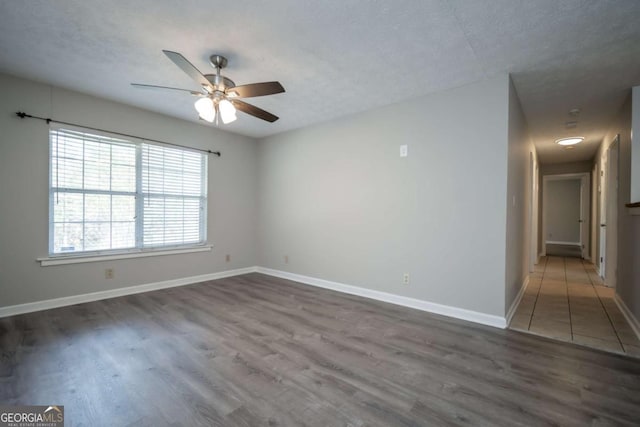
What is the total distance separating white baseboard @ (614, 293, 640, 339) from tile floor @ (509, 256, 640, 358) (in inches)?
1.6

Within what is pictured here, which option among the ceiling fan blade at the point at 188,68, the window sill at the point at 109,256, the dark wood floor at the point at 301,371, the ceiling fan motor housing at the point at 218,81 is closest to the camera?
the dark wood floor at the point at 301,371

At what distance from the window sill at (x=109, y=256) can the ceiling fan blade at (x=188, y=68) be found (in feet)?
8.75

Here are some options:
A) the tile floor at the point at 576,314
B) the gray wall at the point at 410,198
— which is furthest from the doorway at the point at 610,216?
the gray wall at the point at 410,198

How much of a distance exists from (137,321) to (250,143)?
3.48m

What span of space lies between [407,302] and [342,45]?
9.34 feet

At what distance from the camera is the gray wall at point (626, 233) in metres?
2.83

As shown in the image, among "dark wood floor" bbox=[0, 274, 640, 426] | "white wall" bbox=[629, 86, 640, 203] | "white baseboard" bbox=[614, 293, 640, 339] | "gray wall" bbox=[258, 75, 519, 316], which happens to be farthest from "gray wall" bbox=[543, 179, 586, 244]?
"dark wood floor" bbox=[0, 274, 640, 426]

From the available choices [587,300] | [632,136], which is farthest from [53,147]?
[587,300]

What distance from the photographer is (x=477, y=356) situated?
7.50ft

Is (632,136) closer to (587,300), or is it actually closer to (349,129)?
(587,300)

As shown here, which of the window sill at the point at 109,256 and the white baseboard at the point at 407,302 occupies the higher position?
the window sill at the point at 109,256

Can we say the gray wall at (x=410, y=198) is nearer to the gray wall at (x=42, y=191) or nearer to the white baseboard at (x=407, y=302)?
the white baseboard at (x=407, y=302)

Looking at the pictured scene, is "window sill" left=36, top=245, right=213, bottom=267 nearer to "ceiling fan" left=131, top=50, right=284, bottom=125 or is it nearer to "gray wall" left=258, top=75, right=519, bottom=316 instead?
"gray wall" left=258, top=75, right=519, bottom=316

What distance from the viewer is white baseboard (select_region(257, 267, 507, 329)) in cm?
295
